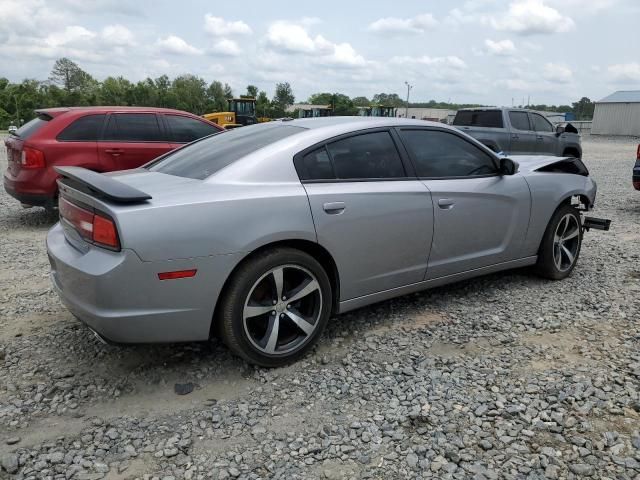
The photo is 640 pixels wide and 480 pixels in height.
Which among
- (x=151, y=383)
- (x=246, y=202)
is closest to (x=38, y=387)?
(x=151, y=383)

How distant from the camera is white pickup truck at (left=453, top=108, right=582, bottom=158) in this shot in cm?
1220

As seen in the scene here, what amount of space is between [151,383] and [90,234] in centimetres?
95

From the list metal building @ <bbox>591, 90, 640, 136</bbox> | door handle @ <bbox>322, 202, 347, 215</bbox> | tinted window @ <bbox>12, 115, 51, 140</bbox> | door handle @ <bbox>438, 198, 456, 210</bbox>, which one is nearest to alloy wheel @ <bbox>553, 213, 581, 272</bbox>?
door handle @ <bbox>438, 198, 456, 210</bbox>

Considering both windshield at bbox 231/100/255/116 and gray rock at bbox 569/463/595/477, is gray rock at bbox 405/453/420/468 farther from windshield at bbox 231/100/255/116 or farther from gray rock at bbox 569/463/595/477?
windshield at bbox 231/100/255/116

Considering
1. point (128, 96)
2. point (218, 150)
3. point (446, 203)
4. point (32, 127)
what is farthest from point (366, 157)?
point (128, 96)

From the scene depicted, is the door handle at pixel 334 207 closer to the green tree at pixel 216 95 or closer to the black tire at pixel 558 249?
the black tire at pixel 558 249

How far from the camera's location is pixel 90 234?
9.12 ft

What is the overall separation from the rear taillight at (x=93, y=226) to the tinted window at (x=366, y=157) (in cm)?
146

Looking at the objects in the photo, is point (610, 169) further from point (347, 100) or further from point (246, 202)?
point (347, 100)

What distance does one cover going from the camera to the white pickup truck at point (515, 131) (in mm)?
12203

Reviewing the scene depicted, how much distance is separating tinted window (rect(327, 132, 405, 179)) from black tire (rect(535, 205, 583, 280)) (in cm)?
183

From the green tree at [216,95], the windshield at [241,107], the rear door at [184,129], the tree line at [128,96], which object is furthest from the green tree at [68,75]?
the rear door at [184,129]

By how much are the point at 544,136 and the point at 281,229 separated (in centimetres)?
1167

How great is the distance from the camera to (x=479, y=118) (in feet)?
42.1
